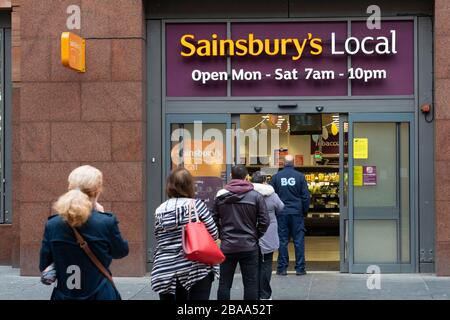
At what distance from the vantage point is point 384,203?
11961 mm

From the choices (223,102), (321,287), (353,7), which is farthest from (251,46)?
(321,287)

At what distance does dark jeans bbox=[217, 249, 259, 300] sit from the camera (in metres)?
7.91

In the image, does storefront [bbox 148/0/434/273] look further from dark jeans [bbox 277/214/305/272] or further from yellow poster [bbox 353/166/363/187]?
dark jeans [bbox 277/214/305/272]

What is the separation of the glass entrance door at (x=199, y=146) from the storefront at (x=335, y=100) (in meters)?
0.02

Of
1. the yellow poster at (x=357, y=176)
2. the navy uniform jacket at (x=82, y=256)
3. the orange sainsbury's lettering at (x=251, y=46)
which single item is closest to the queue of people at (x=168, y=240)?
the navy uniform jacket at (x=82, y=256)

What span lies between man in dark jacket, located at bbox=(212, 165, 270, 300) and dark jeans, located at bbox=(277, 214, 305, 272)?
12.5 ft

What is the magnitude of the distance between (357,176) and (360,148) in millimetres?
433

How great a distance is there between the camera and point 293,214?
1184 centimetres

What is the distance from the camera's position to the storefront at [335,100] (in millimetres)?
11875

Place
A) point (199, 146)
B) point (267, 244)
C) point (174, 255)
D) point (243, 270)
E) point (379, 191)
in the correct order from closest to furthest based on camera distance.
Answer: point (174, 255), point (243, 270), point (267, 244), point (379, 191), point (199, 146)

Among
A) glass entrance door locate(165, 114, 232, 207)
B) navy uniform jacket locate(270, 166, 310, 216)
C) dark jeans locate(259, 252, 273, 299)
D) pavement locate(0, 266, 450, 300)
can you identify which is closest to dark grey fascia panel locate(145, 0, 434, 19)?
glass entrance door locate(165, 114, 232, 207)

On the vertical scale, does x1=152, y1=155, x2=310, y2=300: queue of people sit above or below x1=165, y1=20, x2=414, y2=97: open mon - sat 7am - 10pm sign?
below

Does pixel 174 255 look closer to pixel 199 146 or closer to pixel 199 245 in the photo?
pixel 199 245

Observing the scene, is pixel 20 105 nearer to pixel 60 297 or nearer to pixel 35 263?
pixel 35 263
